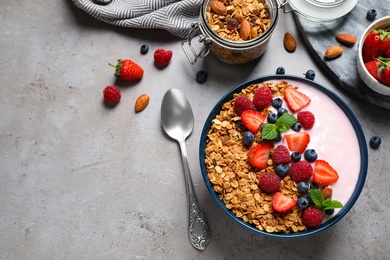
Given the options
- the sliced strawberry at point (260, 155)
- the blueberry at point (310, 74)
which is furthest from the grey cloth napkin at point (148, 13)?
the sliced strawberry at point (260, 155)

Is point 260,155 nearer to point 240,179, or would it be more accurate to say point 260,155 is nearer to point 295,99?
point 240,179

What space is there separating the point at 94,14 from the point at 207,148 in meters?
0.66

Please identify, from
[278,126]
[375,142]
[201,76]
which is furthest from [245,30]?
[375,142]

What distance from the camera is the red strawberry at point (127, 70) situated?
67.2 inches

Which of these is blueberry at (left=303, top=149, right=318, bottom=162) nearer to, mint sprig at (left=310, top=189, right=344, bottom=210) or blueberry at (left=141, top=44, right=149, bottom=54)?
mint sprig at (left=310, top=189, right=344, bottom=210)

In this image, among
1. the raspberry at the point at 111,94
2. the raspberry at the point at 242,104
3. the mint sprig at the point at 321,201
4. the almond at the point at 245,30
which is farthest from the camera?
the raspberry at the point at 111,94

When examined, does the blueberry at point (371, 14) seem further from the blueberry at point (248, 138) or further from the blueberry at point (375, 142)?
the blueberry at point (248, 138)

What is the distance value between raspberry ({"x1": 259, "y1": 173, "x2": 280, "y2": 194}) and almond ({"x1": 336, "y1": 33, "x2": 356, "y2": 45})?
567 mm

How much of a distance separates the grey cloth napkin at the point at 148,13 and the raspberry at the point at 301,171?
646mm

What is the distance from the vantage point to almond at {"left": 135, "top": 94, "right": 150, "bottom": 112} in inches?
67.7

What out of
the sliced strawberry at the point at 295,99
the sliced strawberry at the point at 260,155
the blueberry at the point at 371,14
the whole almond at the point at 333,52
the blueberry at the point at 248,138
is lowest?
the sliced strawberry at the point at 260,155

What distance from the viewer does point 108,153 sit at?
5.64 ft

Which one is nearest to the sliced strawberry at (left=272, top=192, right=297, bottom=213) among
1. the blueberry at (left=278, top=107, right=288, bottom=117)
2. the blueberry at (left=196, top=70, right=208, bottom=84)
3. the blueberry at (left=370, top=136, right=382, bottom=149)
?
the blueberry at (left=278, top=107, right=288, bottom=117)

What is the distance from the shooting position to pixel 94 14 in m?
1.76
